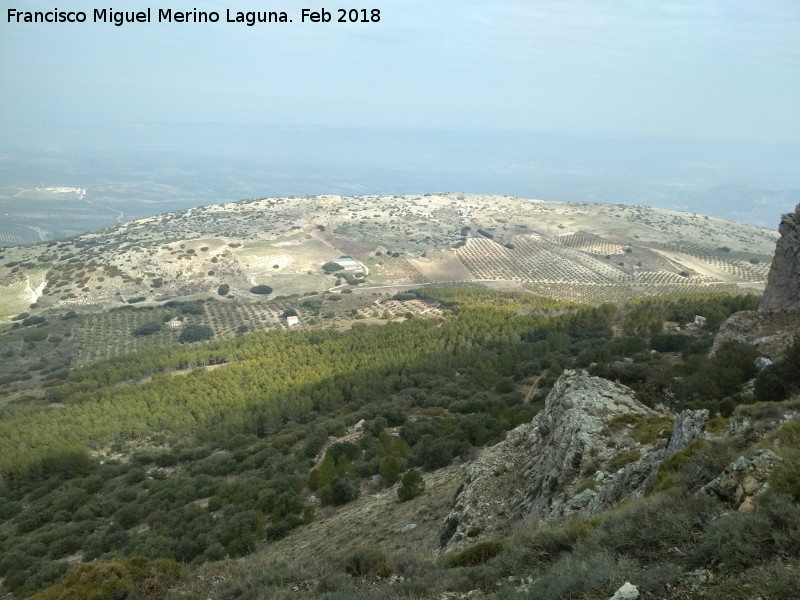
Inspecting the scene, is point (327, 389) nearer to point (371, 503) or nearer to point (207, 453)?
point (207, 453)

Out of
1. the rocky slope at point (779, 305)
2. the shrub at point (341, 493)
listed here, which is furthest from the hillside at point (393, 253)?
the shrub at point (341, 493)

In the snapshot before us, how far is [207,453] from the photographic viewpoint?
111 ft

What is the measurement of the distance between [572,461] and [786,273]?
66.5ft

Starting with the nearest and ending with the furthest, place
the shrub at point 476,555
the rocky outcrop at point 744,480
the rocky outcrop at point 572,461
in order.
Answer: the rocky outcrop at point 744,480, the shrub at point 476,555, the rocky outcrop at point 572,461

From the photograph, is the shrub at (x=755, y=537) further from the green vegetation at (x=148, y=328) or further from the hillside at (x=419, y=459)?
the green vegetation at (x=148, y=328)

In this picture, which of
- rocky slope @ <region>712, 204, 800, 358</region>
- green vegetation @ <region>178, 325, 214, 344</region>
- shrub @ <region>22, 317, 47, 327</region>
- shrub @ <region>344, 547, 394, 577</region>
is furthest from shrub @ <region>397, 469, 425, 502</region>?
shrub @ <region>22, 317, 47, 327</region>

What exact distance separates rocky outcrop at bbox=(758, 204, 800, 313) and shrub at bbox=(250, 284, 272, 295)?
88.5m

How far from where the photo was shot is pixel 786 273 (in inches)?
994

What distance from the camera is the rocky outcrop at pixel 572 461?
1175 cm

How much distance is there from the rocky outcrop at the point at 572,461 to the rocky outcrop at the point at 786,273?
44.5ft

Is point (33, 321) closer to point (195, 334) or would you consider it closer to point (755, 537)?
point (195, 334)

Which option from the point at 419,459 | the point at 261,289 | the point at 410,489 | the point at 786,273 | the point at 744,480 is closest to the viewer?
the point at 744,480

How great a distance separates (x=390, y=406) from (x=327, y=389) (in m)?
8.75

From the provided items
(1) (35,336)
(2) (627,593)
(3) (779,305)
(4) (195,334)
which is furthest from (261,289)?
(2) (627,593)
